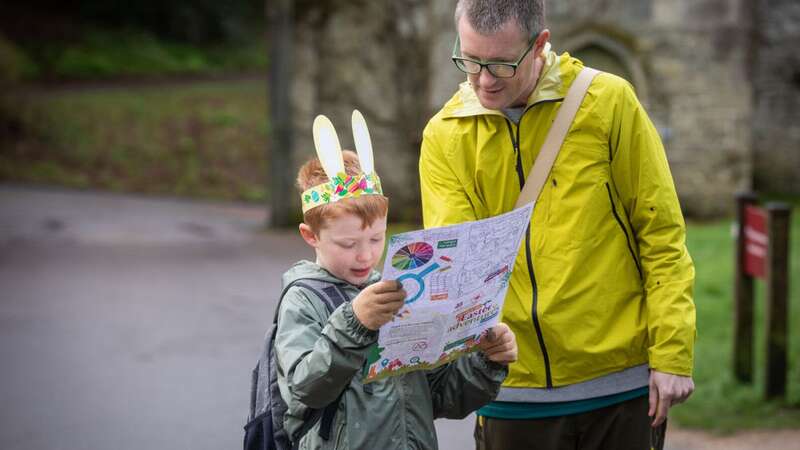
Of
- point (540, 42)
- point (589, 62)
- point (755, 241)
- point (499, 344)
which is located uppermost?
point (589, 62)

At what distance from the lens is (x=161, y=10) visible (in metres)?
36.1

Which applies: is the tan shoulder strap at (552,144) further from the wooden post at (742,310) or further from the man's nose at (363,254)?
the wooden post at (742,310)

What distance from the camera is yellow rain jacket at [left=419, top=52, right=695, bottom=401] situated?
3.11m

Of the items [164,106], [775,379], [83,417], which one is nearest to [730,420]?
[775,379]

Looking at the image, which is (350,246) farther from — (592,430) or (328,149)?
(592,430)

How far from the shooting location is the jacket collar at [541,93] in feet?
10.4

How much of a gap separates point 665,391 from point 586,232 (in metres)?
0.48

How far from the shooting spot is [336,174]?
2.92 m

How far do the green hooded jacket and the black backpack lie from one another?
18 millimetres

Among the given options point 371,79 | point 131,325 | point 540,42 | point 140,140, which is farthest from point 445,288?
point 140,140

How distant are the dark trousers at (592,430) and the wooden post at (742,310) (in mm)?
4114

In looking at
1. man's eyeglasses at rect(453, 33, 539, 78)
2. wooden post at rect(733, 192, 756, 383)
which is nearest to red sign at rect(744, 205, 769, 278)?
wooden post at rect(733, 192, 756, 383)

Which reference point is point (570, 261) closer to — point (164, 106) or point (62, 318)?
point (62, 318)

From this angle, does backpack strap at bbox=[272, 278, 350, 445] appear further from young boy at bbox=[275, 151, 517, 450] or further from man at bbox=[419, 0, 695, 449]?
man at bbox=[419, 0, 695, 449]
